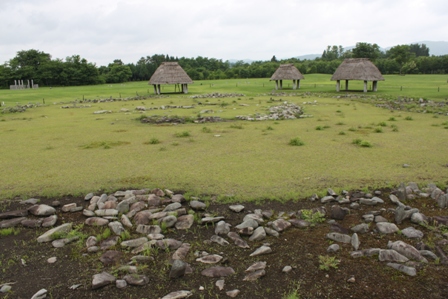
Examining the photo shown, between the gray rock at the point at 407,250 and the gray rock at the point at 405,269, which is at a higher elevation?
the gray rock at the point at 407,250

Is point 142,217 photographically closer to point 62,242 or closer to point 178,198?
point 178,198

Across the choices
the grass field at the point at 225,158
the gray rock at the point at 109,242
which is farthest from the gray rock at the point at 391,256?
the gray rock at the point at 109,242

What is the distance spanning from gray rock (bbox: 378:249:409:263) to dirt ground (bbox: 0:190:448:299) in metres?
0.09

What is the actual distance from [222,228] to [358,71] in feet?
110

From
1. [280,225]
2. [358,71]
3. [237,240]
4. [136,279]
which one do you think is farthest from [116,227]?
[358,71]

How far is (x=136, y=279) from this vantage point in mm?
4328

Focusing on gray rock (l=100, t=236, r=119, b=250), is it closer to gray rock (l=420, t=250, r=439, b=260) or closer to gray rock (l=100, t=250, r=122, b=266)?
gray rock (l=100, t=250, r=122, b=266)

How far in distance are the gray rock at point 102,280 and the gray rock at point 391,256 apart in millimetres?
3608

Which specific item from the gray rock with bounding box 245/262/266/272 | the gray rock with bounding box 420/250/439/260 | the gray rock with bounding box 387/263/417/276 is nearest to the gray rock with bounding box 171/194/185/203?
the gray rock with bounding box 245/262/266/272

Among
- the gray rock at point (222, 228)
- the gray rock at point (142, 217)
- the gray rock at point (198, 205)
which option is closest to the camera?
the gray rock at point (222, 228)

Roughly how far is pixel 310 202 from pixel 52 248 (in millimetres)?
4666

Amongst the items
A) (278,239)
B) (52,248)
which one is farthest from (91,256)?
(278,239)

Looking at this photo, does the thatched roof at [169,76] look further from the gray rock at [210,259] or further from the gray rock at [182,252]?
the gray rock at [210,259]

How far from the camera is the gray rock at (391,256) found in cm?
445
